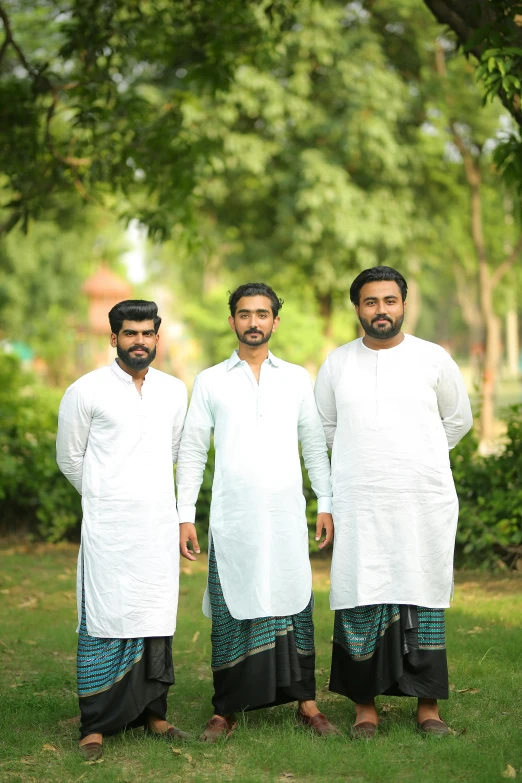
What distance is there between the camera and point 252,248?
23.2 metres

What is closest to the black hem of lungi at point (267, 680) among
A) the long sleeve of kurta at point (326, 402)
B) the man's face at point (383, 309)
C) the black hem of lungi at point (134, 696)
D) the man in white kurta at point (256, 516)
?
the man in white kurta at point (256, 516)

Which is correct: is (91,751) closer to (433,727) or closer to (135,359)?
(433,727)

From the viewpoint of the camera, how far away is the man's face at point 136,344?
4582mm

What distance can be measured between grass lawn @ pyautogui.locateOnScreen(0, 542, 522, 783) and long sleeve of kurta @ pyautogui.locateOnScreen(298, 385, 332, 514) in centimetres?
109

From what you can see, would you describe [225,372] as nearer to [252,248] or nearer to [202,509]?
[202,509]

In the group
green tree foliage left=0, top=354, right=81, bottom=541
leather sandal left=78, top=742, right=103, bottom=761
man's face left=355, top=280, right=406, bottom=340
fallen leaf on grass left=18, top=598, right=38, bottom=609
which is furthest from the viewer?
green tree foliage left=0, top=354, right=81, bottom=541

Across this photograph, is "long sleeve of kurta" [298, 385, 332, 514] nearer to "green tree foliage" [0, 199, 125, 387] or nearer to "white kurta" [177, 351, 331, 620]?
"white kurta" [177, 351, 331, 620]

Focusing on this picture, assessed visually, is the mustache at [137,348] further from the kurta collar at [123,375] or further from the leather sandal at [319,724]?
the leather sandal at [319,724]

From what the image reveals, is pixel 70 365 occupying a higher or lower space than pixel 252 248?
lower

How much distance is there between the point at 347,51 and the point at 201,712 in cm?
1774

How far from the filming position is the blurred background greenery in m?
8.26

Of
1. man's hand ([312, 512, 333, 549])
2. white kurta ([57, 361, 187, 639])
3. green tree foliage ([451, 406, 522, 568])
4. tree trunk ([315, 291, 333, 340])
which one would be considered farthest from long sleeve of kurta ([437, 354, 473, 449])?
tree trunk ([315, 291, 333, 340])

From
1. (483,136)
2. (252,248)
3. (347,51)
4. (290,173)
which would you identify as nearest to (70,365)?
(252,248)

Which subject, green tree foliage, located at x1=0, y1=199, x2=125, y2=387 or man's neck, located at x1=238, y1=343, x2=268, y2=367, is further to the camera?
green tree foliage, located at x1=0, y1=199, x2=125, y2=387
